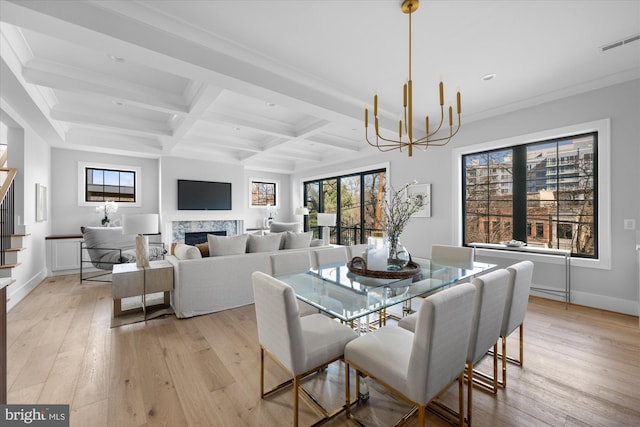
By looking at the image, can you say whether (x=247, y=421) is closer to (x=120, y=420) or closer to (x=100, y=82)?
(x=120, y=420)

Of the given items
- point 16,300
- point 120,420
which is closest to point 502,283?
point 120,420

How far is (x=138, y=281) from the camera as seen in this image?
3.03m

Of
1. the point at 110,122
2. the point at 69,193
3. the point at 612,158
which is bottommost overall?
the point at 69,193

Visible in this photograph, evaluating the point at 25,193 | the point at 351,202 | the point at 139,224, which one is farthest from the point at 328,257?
the point at 25,193

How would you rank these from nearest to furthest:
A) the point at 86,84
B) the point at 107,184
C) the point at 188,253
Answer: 1. the point at 86,84
2. the point at 188,253
3. the point at 107,184

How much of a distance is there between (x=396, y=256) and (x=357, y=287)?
629mm

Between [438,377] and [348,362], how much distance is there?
0.49 meters

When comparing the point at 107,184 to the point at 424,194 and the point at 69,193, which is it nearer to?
the point at 69,193

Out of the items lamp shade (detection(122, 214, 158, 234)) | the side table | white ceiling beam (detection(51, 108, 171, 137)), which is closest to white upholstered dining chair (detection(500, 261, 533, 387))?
the side table

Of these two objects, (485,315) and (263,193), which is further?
(263,193)

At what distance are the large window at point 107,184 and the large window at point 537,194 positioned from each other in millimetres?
6744

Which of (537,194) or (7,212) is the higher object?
(537,194)

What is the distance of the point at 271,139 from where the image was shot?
18.6 ft

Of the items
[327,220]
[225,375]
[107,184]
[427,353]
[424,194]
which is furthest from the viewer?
[107,184]
